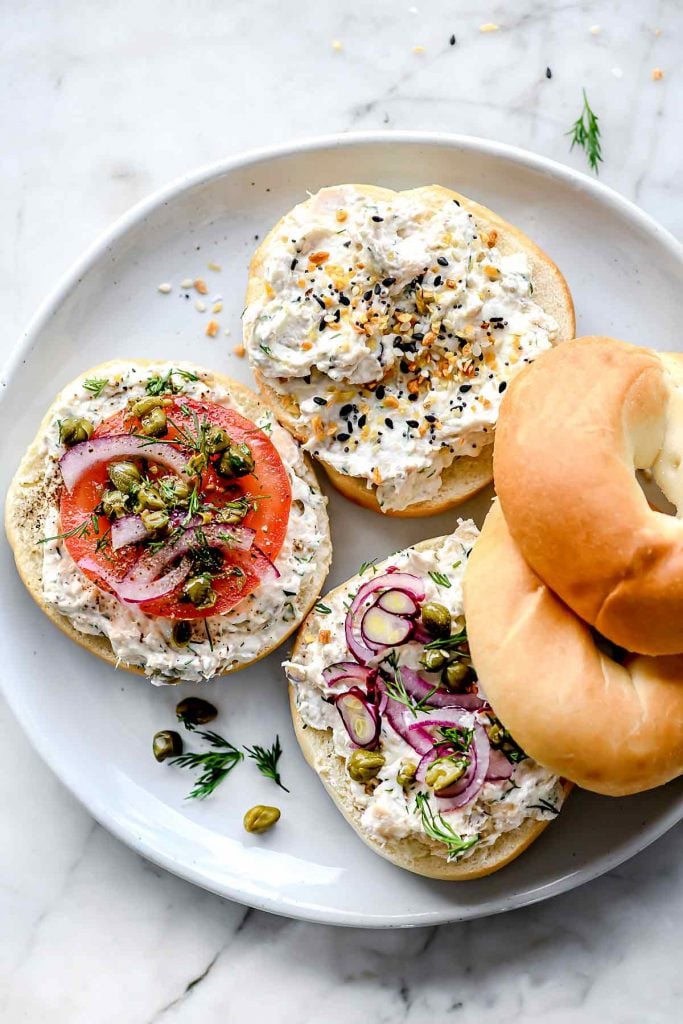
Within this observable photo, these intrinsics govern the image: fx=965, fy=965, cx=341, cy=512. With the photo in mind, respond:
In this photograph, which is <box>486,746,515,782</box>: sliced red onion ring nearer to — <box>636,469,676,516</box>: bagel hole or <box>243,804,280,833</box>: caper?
<box>243,804,280,833</box>: caper

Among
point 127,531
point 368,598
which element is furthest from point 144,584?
point 368,598

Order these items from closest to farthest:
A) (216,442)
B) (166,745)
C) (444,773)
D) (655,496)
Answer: (444,773)
(216,442)
(655,496)
(166,745)

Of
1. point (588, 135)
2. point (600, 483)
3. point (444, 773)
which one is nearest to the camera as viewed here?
point (600, 483)

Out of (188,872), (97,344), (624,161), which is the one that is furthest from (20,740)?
(624,161)

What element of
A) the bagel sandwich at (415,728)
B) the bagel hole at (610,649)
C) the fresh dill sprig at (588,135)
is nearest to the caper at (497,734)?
the bagel sandwich at (415,728)

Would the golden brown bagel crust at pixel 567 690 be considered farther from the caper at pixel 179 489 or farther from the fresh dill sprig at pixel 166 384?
the fresh dill sprig at pixel 166 384

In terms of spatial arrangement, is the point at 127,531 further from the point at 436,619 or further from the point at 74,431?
the point at 436,619
